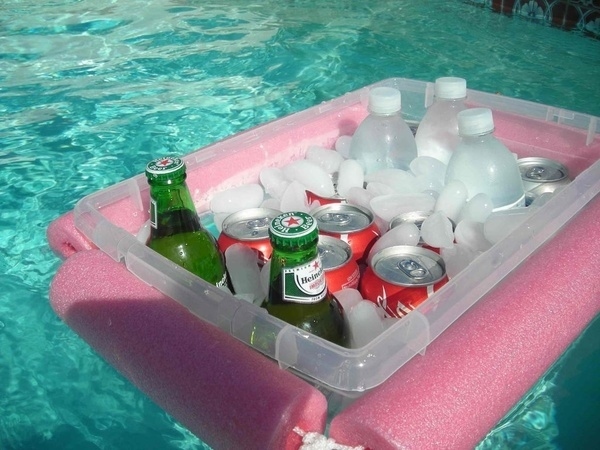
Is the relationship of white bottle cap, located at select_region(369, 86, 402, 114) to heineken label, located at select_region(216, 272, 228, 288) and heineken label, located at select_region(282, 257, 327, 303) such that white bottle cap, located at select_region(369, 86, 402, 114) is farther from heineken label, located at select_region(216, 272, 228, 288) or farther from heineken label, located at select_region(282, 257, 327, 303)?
heineken label, located at select_region(282, 257, 327, 303)

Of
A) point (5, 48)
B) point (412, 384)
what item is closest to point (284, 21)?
point (5, 48)

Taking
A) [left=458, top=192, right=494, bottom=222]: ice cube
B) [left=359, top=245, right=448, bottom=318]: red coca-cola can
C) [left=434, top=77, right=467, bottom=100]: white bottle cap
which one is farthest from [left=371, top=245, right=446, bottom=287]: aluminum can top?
[left=434, top=77, right=467, bottom=100]: white bottle cap

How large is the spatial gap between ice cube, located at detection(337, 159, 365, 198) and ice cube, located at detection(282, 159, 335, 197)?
0.02 meters

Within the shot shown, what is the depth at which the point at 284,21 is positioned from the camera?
15.3 ft

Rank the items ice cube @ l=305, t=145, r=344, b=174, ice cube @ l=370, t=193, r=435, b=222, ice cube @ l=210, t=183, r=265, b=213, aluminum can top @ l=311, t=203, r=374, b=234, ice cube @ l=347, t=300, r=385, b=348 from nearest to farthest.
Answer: ice cube @ l=347, t=300, r=385, b=348 < aluminum can top @ l=311, t=203, r=374, b=234 < ice cube @ l=370, t=193, r=435, b=222 < ice cube @ l=210, t=183, r=265, b=213 < ice cube @ l=305, t=145, r=344, b=174

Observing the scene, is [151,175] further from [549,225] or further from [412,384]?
[549,225]

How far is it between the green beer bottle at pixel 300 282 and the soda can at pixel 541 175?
745 millimetres

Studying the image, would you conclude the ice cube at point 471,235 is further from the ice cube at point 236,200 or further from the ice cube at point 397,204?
the ice cube at point 236,200

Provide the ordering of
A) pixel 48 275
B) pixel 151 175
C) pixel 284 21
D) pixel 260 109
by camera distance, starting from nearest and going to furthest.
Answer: pixel 151 175
pixel 48 275
pixel 260 109
pixel 284 21

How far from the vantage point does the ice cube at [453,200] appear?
1.39m

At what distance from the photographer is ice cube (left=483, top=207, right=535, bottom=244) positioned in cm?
124

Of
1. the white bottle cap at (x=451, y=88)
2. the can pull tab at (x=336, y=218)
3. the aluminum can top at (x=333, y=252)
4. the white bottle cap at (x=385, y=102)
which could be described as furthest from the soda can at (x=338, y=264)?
the white bottle cap at (x=451, y=88)

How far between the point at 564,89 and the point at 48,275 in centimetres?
281

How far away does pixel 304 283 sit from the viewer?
934mm
